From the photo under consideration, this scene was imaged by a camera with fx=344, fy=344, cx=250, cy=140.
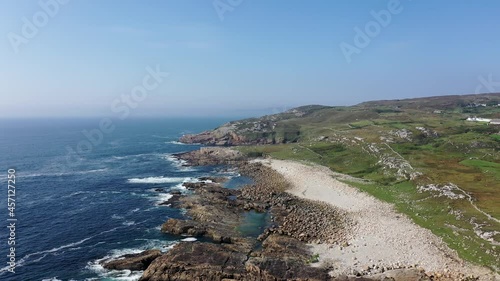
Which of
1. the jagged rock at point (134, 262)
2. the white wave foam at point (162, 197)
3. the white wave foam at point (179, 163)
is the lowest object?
the jagged rock at point (134, 262)

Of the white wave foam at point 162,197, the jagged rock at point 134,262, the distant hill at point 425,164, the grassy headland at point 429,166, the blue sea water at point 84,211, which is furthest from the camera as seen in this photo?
the white wave foam at point 162,197

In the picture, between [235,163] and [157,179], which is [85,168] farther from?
[235,163]

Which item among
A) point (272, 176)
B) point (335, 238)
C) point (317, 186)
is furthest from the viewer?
point (272, 176)

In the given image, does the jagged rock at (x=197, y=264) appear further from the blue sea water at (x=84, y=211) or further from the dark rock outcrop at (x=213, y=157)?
the dark rock outcrop at (x=213, y=157)

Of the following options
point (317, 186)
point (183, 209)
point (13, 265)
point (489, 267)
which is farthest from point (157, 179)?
point (489, 267)

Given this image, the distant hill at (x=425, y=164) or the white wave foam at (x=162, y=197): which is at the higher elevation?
the distant hill at (x=425, y=164)

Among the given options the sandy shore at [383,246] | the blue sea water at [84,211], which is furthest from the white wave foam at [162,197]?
the sandy shore at [383,246]

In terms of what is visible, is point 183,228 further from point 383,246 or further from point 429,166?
point 429,166
